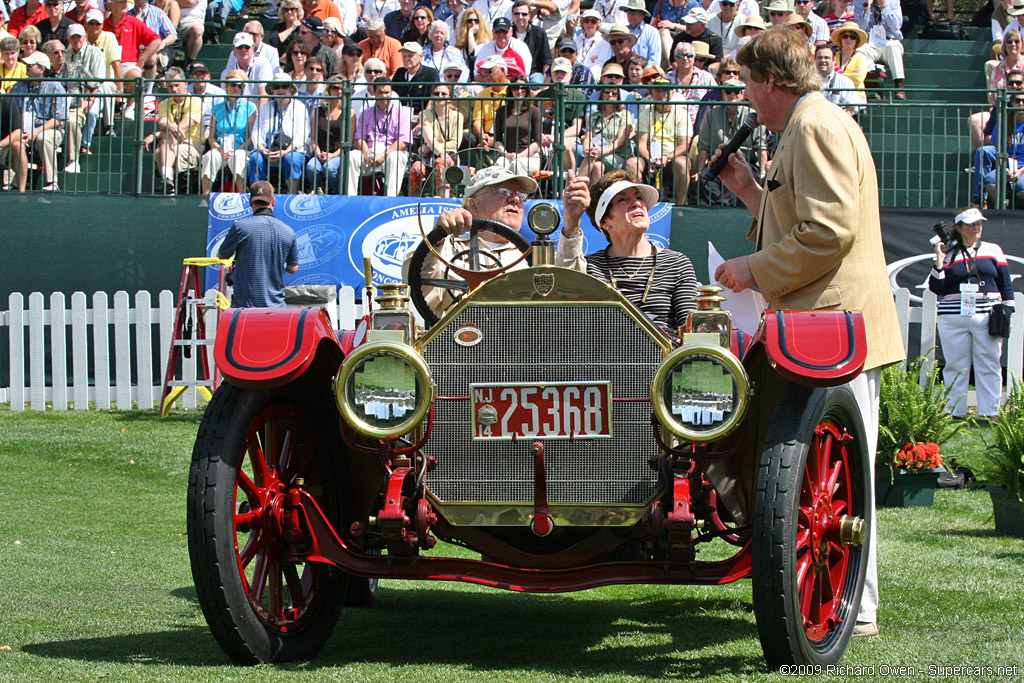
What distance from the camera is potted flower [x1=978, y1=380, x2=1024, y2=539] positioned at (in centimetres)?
647

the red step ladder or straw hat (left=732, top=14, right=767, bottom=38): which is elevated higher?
straw hat (left=732, top=14, right=767, bottom=38)

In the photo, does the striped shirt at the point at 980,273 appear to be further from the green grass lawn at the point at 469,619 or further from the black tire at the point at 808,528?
the black tire at the point at 808,528

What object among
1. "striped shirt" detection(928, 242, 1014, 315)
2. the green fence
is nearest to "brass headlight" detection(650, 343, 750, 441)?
"striped shirt" detection(928, 242, 1014, 315)

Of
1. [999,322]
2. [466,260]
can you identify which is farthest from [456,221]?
[999,322]

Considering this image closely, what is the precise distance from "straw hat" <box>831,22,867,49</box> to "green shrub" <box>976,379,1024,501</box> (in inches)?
323

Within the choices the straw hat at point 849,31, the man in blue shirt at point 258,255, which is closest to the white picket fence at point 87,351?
the man in blue shirt at point 258,255

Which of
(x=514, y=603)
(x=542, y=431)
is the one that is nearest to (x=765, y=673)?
(x=542, y=431)

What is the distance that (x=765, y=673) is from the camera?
12.2 ft

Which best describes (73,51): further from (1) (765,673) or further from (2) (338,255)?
(1) (765,673)

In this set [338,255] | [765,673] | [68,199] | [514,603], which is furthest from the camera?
[68,199]

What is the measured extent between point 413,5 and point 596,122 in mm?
4170

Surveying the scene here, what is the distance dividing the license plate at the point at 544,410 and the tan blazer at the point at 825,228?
0.79 m

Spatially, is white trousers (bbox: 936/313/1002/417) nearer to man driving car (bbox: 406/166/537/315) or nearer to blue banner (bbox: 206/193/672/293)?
blue banner (bbox: 206/193/672/293)

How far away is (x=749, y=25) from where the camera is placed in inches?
529
